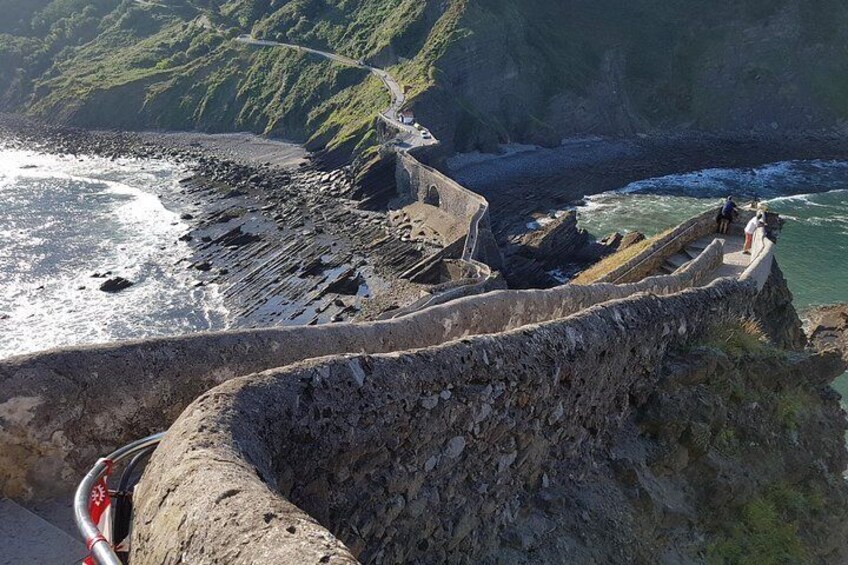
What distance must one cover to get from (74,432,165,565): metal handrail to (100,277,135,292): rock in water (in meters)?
32.9

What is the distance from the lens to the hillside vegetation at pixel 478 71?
72.6 m

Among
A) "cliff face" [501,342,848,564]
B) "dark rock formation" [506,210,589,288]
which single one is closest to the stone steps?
"cliff face" [501,342,848,564]

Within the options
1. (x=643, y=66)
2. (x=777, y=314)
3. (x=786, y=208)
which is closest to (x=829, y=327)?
(x=777, y=314)

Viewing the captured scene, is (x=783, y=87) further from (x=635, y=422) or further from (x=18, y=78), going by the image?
(x=18, y=78)

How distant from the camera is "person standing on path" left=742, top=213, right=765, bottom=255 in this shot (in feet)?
64.3

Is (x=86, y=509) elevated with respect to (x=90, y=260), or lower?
elevated

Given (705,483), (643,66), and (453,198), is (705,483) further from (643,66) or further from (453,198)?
(643,66)

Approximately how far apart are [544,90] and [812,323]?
52304 millimetres

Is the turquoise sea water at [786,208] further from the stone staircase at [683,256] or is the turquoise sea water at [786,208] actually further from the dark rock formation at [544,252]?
the stone staircase at [683,256]

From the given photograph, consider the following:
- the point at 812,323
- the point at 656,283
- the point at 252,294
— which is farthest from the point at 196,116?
the point at 656,283

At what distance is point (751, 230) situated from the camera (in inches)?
777

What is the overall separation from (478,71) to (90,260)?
4671 centimetres

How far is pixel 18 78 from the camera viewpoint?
333ft

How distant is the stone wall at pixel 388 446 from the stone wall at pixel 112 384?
2.18 m
